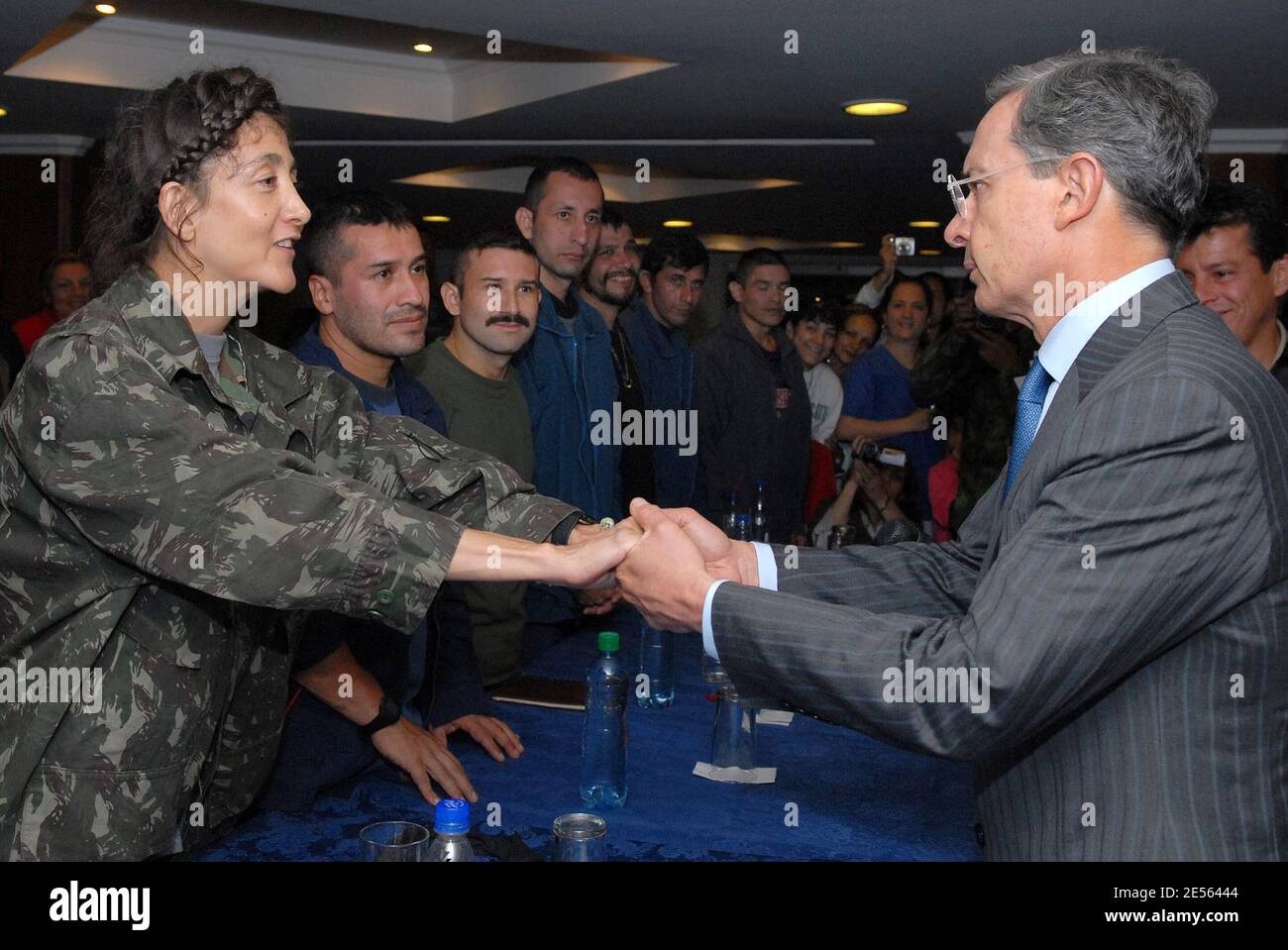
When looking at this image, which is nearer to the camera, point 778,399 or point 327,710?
point 327,710

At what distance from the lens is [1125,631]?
1.25 m

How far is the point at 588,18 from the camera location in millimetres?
4082

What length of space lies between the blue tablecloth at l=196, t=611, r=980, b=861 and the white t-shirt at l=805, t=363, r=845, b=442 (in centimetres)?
379

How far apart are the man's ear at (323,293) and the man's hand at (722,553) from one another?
1.08 meters

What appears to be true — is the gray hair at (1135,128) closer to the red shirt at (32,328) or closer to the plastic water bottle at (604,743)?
the plastic water bottle at (604,743)

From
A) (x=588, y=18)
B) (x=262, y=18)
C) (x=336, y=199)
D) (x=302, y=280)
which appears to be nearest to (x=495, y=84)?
(x=262, y=18)

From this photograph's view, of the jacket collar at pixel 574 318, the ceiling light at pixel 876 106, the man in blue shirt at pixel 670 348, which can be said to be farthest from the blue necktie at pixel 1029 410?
the ceiling light at pixel 876 106

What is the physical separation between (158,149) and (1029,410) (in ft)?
4.21

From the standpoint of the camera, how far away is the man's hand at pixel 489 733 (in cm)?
213

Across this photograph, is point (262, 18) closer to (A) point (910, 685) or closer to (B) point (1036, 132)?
(B) point (1036, 132)

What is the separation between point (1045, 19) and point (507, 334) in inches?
84.1

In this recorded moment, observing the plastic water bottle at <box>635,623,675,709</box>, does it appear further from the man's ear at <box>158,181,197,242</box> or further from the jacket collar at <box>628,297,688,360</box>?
the jacket collar at <box>628,297,688,360</box>

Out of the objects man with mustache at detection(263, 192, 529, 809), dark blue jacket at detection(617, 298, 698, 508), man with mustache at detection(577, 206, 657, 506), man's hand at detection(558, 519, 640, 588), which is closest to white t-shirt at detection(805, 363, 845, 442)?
dark blue jacket at detection(617, 298, 698, 508)

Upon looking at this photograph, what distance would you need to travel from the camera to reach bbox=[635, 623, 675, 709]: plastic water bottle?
249cm
